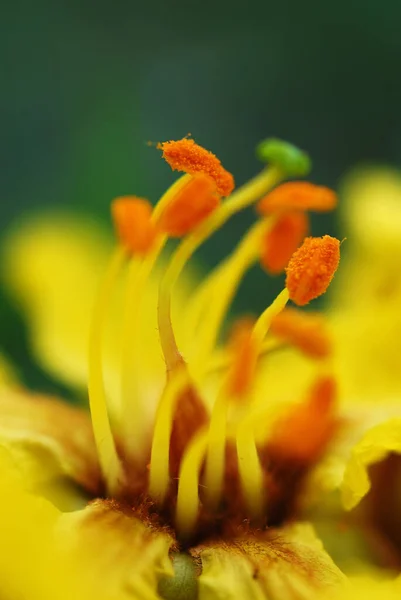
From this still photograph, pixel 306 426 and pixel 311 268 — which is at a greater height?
pixel 311 268

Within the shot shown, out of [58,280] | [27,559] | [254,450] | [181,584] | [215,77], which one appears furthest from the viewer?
[215,77]

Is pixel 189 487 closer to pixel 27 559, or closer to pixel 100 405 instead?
pixel 100 405

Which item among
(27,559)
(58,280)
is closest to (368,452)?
(27,559)

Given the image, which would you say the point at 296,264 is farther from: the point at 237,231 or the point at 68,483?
the point at 237,231

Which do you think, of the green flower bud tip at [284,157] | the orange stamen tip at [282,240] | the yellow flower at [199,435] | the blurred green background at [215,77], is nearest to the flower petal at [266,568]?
the yellow flower at [199,435]

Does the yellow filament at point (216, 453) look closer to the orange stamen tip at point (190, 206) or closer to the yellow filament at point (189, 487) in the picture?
the yellow filament at point (189, 487)

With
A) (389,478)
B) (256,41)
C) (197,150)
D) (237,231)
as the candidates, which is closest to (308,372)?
(389,478)

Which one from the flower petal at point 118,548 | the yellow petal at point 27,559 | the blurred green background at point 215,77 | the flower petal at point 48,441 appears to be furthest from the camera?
the blurred green background at point 215,77
